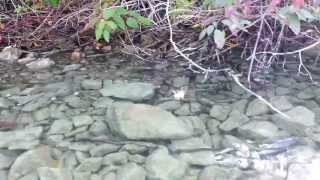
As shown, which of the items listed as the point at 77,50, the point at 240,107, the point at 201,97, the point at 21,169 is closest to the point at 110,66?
the point at 77,50

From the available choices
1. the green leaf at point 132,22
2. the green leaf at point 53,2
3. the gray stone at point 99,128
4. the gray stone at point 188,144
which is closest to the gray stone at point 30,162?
the gray stone at point 99,128

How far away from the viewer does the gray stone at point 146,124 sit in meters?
1.98

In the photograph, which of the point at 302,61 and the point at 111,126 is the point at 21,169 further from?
the point at 302,61

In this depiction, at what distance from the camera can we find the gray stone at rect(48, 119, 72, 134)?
6.78ft

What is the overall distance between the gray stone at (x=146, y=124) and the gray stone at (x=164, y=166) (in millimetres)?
99

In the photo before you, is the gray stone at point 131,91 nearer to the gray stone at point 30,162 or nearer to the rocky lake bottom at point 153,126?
the rocky lake bottom at point 153,126

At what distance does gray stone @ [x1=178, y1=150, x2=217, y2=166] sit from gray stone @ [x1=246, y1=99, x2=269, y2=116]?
336 millimetres

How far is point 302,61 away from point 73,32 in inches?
51.1

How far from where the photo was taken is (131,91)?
7.66ft

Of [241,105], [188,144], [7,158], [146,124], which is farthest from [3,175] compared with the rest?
[241,105]

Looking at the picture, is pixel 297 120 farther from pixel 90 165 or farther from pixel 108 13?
pixel 108 13

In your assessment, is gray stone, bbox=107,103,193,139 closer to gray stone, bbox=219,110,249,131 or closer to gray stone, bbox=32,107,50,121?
gray stone, bbox=219,110,249,131

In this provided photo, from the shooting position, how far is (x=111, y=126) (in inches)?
81.1

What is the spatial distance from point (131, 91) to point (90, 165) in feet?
1.85
